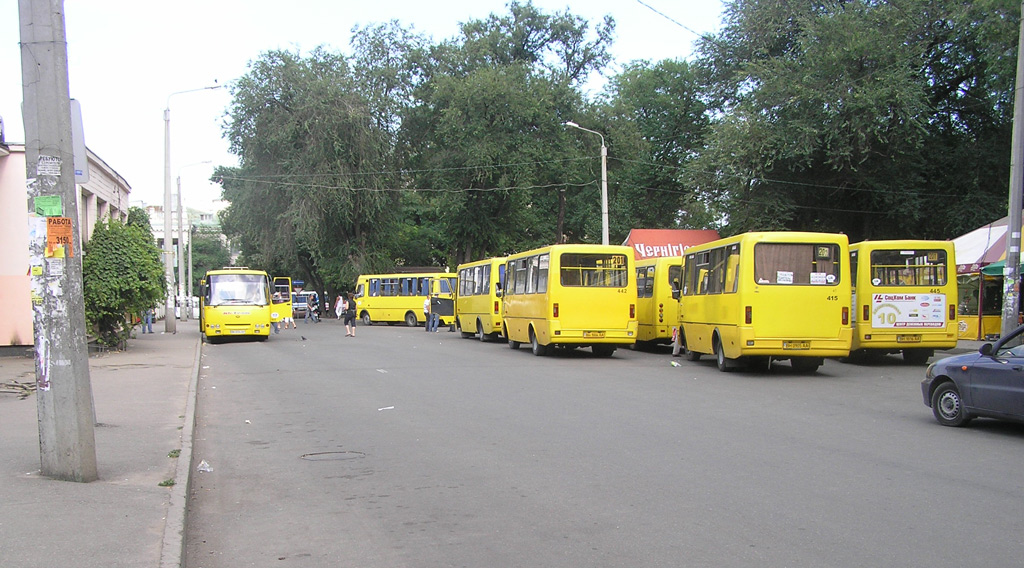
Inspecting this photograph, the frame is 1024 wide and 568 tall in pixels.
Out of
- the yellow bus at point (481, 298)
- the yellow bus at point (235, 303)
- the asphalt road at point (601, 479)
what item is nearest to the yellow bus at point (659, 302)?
the yellow bus at point (481, 298)

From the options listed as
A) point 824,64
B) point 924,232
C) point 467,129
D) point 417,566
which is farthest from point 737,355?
point 467,129

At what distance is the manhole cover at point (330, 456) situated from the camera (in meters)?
8.90

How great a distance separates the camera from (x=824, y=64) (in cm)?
3300

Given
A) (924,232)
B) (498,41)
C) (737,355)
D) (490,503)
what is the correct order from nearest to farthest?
1. (490,503)
2. (737,355)
3. (924,232)
4. (498,41)

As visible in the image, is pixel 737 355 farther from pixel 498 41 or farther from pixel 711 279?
pixel 498 41

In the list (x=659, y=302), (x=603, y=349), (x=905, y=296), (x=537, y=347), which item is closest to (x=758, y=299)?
(x=905, y=296)

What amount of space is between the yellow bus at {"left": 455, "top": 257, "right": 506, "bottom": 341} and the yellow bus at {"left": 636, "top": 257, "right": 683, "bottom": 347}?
435cm

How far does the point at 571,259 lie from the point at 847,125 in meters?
17.1

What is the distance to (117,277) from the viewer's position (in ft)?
74.6

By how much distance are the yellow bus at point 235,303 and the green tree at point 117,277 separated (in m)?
5.75

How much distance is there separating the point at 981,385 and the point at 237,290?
25.1 metres

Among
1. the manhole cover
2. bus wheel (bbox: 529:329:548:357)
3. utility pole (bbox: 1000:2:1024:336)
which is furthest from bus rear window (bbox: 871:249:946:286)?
the manhole cover

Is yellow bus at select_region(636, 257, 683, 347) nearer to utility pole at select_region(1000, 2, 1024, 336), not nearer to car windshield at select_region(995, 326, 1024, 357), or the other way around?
utility pole at select_region(1000, 2, 1024, 336)

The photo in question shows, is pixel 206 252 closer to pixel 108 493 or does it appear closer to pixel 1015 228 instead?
pixel 1015 228
